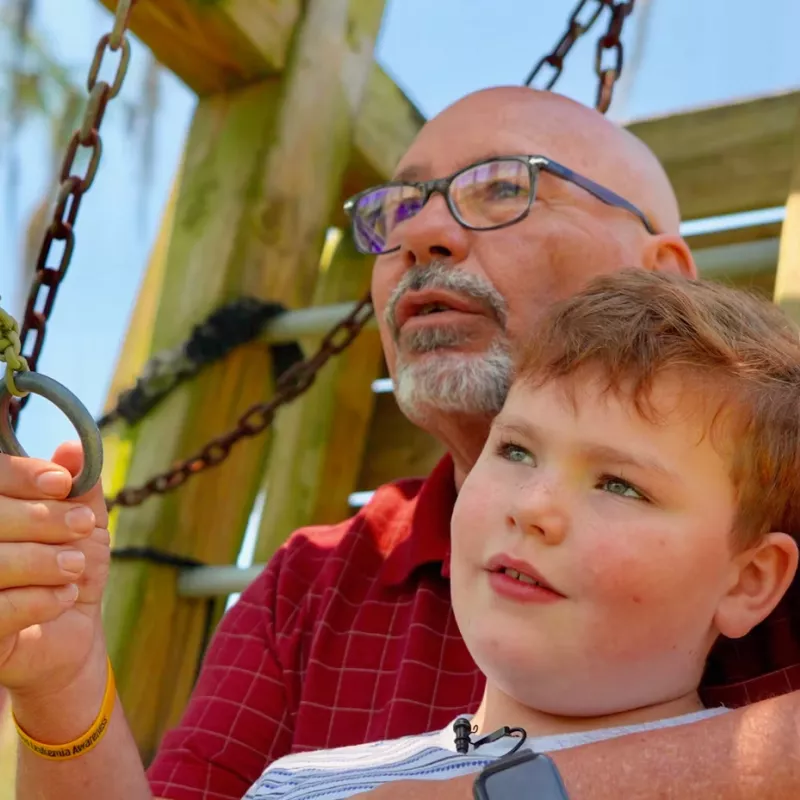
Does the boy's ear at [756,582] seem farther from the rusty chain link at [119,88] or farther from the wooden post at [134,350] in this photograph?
the wooden post at [134,350]

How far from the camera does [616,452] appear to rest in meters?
1.09

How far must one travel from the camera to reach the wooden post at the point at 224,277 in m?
2.23

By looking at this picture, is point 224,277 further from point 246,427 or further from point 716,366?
point 716,366

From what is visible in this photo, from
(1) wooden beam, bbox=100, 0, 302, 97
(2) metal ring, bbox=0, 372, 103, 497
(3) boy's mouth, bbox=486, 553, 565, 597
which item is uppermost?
(1) wooden beam, bbox=100, 0, 302, 97

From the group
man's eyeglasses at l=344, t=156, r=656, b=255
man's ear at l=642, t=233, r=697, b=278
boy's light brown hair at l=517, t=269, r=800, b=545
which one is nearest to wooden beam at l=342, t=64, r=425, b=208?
man's eyeglasses at l=344, t=156, r=656, b=255

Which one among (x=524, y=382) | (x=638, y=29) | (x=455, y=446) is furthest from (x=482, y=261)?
(x=638, y=29)

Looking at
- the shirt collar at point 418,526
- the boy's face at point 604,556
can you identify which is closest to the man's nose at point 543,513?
the boy's face at point 604,556

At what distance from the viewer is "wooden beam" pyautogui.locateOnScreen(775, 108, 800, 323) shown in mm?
1669

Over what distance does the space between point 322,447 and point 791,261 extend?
1.07 m

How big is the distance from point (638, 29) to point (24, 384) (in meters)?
2.38

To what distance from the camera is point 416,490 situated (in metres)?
1.86

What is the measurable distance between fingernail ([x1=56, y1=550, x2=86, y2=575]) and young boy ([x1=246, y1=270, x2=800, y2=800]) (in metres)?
Answer: 0.33

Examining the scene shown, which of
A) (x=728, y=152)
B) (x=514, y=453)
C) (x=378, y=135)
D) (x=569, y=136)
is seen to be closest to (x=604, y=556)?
(x=514, y=453)

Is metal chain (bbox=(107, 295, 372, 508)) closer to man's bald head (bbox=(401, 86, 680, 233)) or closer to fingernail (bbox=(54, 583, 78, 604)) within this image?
man's bald head (bbox=(401, 86, 680, 233))
